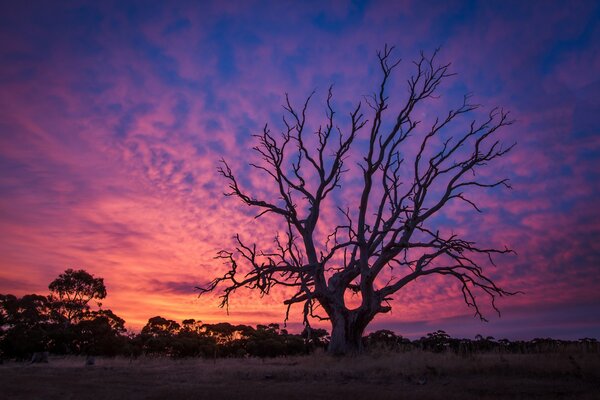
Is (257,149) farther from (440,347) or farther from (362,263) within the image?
(440,347)

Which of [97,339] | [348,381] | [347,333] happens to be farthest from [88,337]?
[348,381]

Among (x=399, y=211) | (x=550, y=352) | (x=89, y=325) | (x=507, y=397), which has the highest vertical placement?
(x=399, y=211)

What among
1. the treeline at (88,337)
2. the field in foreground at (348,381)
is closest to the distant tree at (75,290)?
the treeline at (88,337)

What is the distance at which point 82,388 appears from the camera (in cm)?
1337

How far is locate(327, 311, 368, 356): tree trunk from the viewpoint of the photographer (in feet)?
75.5

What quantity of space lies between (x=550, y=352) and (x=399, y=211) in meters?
9.76

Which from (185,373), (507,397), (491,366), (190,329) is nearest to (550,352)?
(491,366)

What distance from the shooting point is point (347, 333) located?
917 inches

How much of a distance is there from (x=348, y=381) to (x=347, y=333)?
8945mm

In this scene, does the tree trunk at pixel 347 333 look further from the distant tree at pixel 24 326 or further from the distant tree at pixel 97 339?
the distant tree at pixel 24 326

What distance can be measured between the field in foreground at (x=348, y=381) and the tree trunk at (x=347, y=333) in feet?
13.8

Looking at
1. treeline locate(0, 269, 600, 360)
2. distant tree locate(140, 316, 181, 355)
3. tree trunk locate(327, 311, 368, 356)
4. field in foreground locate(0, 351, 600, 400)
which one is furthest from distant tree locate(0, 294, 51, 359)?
tree trunk locate(327, 311, 368, 356)

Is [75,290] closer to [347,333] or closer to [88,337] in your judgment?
[88,337]

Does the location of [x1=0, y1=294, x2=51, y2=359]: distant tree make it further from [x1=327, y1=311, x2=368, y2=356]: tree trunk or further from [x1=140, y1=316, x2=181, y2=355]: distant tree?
[x1=327, y1=311, x2=368, y2=356]: tree trunk
